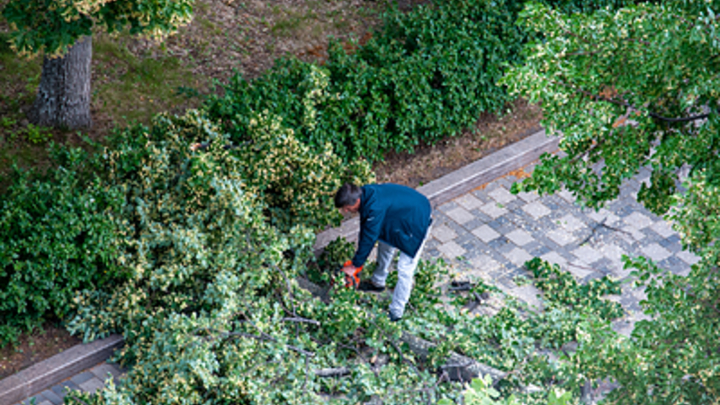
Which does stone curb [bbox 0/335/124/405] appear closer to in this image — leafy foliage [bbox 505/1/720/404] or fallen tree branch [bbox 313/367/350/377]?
fallen tree branch [bbox 313/367/350/377]

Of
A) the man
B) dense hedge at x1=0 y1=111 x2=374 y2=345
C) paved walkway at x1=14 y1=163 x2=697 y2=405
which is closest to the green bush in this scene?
dense hedge at x1=0 y1=111 x2=374 y2=345

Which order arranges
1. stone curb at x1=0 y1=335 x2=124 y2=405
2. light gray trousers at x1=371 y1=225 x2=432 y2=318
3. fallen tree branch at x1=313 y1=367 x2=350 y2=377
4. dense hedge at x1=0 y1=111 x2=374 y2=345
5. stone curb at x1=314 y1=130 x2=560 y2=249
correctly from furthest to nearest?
stone curb at x1=314 y1=130 x2=560 y2=249
light gray trousers at x1=371 y1=225 x2=432 y2=318
dense hedge at x1=0 y1=111 x2=374 y2=345
stone curb at x1=0 y1=335 x2=124 y2=405
fallen tree branch at x1=313 y1=367 x2=350 y2=377

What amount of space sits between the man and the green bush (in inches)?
82.0

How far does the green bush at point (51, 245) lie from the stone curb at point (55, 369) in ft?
1.12

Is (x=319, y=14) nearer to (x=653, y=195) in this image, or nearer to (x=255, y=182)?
(x=255, y=182)

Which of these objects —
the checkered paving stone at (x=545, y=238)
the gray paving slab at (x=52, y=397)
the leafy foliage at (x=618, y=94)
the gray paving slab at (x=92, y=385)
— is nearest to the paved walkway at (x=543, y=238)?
the checkered paving stone at (x=545, y=238)

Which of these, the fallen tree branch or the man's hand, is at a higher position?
the man's hand

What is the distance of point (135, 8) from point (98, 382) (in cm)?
329

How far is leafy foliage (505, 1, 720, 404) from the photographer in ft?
12.8

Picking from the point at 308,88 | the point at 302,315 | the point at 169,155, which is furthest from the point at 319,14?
the point at 302,315

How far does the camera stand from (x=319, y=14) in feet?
36.8

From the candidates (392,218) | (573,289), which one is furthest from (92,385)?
(573,289)

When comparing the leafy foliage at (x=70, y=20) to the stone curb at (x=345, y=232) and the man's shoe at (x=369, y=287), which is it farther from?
the man's shoe at (x=369, y=287)

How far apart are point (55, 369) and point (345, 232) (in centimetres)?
326
